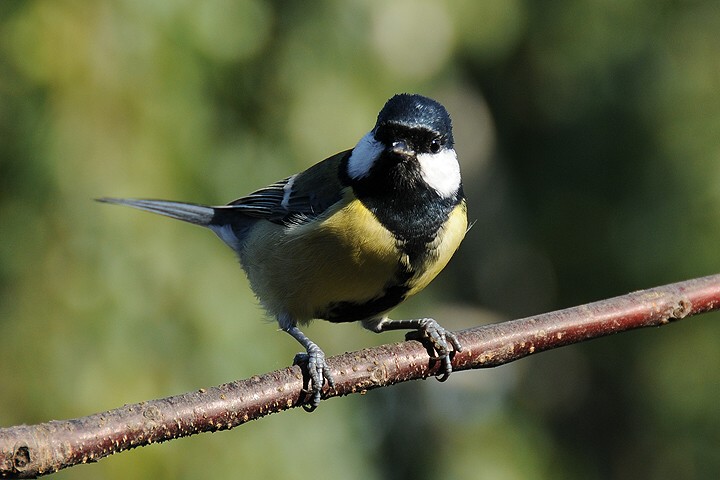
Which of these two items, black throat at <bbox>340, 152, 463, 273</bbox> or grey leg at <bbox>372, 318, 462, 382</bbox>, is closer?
grey leg at <bbox>372, 318, 462, 382</bbox>

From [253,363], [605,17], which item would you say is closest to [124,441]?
[253,363]

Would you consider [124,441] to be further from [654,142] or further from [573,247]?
[573,247]

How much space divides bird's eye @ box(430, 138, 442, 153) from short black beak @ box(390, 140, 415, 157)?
7 cm

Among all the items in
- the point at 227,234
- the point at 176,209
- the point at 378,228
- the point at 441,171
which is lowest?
A: the point at 227,234

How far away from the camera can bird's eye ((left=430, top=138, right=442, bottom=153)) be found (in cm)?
229

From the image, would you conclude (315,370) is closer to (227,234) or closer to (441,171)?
(441,171)

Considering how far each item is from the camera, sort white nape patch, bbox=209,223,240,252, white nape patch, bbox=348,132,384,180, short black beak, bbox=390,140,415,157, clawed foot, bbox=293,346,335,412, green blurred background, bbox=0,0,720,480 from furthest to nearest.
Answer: white nape patch, bbox=209,223,240,252 < green blurred background, bbox=0,0,720,480 < white nape patch, bbox=348,132,384,180 < short black beak, bbox=390,140,415,157 < clawed foot, bbox=293,346,335,412

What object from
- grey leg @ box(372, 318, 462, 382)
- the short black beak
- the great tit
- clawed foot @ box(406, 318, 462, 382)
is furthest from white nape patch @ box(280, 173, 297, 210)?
clawed foot @ box(406, 318, 462, 382)

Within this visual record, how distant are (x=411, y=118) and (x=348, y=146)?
3.67ft

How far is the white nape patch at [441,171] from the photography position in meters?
2.26

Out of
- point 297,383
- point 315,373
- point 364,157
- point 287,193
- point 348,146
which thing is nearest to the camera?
point 297,383

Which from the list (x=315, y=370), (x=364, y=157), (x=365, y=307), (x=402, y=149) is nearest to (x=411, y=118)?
(x=402, y=149)

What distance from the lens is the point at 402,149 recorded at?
222 centimetres

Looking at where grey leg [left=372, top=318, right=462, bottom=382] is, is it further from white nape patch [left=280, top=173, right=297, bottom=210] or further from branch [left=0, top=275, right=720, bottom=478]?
white nape patch [left=280, top=173, right=297, bottom=210]
